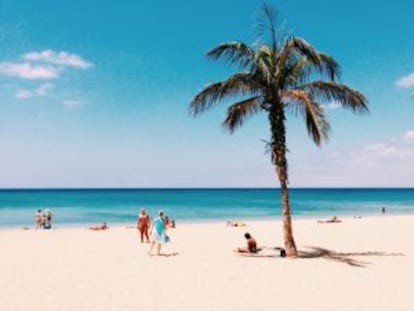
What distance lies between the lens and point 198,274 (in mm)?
13047

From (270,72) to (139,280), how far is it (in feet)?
26.6

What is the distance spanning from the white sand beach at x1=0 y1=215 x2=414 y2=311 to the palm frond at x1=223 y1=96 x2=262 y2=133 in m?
4.71

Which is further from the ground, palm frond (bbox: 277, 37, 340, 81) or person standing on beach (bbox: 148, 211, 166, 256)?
palm frond (bbox: 277, 37, 340, 81)

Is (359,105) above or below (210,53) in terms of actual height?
below

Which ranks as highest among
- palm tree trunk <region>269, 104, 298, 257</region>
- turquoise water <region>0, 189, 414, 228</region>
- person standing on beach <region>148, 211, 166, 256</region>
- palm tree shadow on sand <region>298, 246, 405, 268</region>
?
palm tree trunk <region>269, 104, 298, 257</region>

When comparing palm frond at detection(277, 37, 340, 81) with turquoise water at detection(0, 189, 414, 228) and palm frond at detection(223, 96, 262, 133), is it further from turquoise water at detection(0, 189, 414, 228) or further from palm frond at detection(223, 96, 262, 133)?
turquoise water at detection(0, 189, 414, 228)

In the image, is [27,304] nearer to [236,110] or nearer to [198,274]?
[198,274]

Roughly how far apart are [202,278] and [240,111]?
21.8 ft

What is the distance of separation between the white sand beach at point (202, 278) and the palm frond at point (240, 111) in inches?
185

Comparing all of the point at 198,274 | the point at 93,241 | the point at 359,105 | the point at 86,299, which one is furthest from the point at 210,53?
the point at 93,241

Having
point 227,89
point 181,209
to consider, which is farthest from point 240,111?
point 181,209

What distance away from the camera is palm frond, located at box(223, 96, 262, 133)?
→ 54.4ft

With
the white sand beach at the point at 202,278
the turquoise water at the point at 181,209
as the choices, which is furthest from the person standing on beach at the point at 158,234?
the turquoise water at the point at 181,209

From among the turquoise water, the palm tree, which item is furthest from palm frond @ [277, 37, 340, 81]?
the turquoise water
